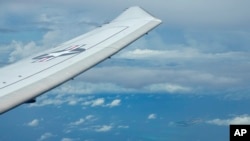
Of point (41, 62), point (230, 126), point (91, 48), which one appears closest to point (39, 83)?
point (41, 62)

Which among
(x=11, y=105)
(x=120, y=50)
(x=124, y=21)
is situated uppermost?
(x=124, y=21)

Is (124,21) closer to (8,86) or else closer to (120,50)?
(120,50)

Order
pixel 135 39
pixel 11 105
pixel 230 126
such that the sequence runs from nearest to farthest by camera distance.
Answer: pixel 11 105, pixel 230 126, pixel 135 39

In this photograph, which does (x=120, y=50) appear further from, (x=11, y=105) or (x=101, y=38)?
(x=11, y=105)

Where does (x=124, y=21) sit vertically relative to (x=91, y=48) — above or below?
above

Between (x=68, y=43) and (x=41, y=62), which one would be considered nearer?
(x=41, y=62)

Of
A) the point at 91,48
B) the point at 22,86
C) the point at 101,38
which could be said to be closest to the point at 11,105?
the point at 22,86

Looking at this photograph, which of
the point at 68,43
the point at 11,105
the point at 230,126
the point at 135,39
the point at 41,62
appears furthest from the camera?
the point at 68,43
